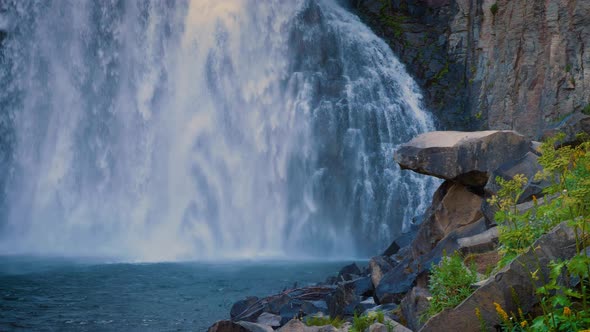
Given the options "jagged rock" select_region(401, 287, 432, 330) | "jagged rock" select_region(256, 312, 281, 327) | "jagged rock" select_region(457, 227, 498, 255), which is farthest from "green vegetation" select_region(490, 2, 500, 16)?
"jagged rock" select_region(401, 287, 432, 330)

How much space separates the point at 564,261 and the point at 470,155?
4825mm

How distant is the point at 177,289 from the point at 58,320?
134 inches

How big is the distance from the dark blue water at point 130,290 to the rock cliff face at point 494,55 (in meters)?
10.6

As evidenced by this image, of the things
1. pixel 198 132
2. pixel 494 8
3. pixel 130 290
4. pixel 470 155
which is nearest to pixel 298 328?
pixel 470 155

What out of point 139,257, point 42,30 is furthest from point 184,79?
point 139,257

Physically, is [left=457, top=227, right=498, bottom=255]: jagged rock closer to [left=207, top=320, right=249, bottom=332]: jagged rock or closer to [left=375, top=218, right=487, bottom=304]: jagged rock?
[left=375, top=218, right=487, bottom=304]: jagged rock

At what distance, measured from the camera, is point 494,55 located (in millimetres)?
25922

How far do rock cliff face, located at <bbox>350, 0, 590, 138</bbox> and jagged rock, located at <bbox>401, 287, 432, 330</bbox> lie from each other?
17.9m

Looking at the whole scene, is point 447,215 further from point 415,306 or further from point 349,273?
point 349,273

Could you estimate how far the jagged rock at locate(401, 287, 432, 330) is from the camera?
6340 millimetres

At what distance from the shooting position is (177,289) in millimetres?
13867

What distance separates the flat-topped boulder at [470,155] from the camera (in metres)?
8.94

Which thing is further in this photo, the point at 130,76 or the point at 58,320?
the point at 130,76

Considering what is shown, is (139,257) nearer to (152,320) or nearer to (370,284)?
(152,320)
